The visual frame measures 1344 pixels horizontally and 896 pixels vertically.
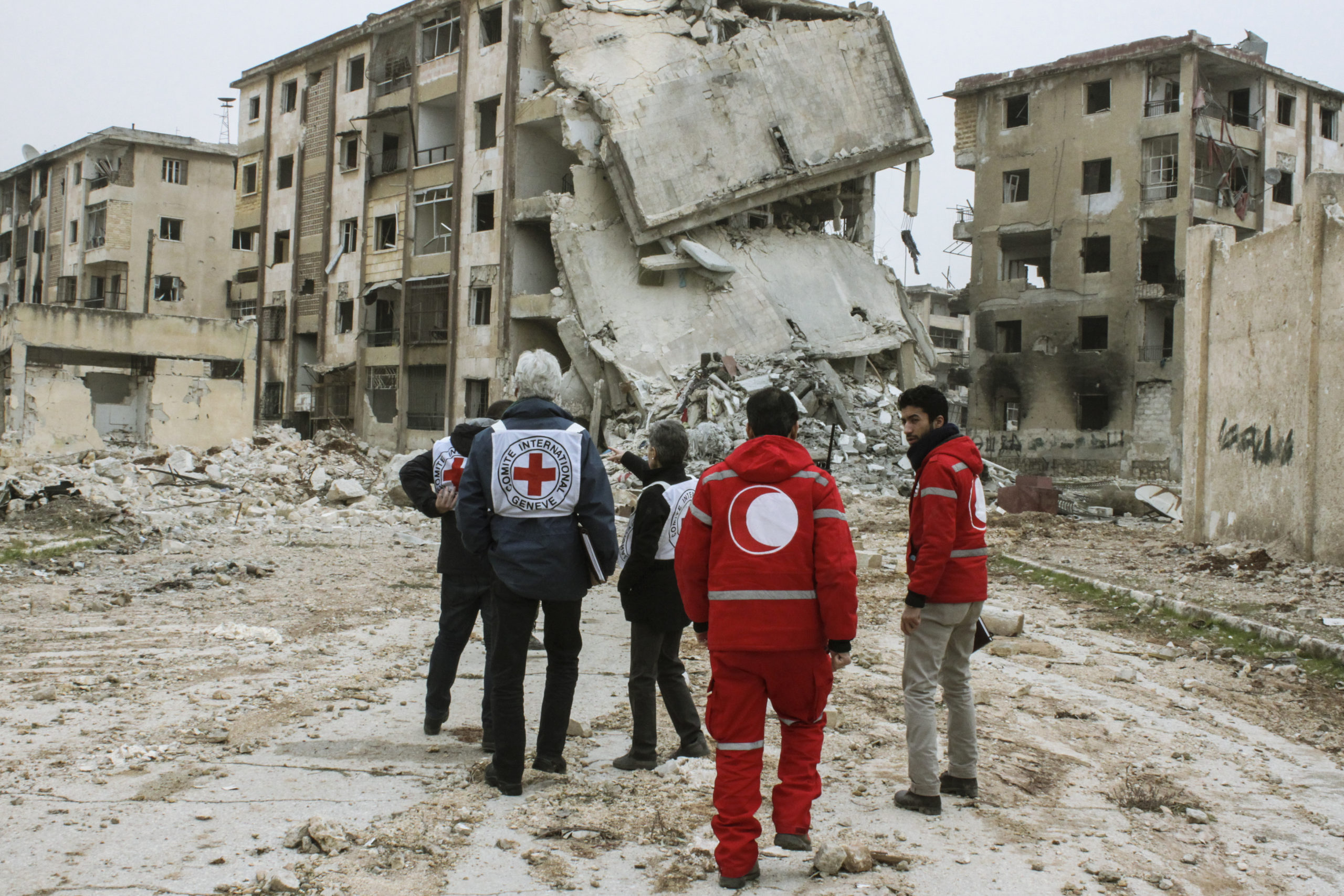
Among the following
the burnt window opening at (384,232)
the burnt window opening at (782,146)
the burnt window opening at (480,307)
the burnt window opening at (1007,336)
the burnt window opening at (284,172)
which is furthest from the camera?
the burnt window opening at (1007,336)

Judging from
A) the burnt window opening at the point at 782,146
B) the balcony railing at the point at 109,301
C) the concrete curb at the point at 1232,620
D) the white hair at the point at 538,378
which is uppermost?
the burnt window opening at the point at 782,146

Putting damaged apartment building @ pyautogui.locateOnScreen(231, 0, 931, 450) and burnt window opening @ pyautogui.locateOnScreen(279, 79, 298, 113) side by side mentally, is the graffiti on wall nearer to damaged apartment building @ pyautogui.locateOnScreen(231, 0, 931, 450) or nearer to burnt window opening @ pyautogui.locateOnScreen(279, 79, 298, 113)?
damaged apartment building @ pyautogui.locateOnScreen(231, 0, 931, 450)

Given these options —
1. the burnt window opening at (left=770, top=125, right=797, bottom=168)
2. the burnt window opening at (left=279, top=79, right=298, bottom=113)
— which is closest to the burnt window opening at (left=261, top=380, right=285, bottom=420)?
the burnt window opening at (left=279, top=79, right=298, bottom=113)

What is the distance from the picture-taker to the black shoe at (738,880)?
3568 millimetres

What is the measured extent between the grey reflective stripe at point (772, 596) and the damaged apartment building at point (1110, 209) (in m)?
34.8

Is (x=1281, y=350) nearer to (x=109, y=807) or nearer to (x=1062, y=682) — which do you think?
(x=1062, y=682)

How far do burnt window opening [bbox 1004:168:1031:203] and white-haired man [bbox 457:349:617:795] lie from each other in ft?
125

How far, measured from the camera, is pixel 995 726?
19.4 feet

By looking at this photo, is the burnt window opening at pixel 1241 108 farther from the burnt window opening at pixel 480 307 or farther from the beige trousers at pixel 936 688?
the beige trousers at pixel 936 688

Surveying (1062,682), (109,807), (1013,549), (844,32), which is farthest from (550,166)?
(109,807)

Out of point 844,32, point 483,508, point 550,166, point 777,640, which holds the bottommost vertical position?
point 777,640

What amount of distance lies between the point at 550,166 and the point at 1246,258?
2186 cm

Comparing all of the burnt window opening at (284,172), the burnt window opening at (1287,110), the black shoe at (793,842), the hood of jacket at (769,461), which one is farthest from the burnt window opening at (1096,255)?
the black shoe at (793,842)

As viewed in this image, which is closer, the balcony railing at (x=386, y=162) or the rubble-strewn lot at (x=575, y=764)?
the rubble-strewn lot at (x=575, y=764)
